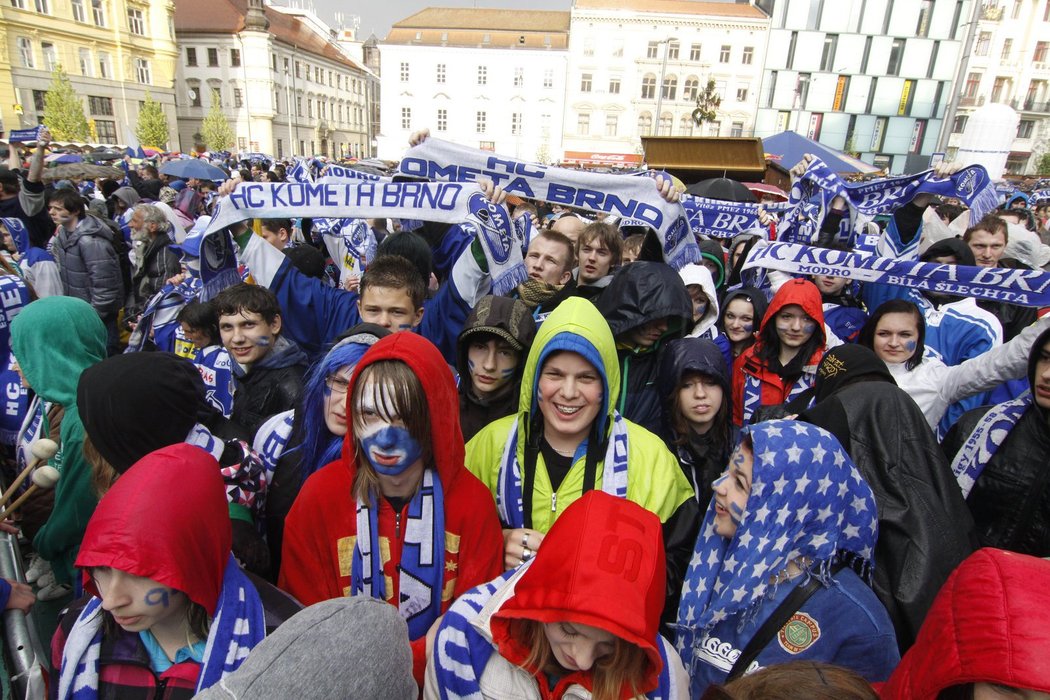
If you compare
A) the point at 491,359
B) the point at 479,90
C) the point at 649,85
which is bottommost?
the point at 491,359

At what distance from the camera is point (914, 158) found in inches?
952

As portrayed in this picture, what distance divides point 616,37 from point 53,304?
55.6m

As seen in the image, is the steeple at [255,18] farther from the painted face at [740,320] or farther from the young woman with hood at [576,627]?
the young woman with hood at [576,627]

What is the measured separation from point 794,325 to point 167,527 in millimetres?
3067

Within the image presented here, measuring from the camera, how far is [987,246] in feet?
14.3

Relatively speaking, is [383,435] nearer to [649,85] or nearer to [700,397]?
[700,397]

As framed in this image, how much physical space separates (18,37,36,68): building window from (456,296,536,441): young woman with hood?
48.9 metres

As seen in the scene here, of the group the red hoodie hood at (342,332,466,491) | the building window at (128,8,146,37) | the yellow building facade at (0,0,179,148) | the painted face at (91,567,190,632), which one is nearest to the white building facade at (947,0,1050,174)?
the red hoodie hood at (342,332,466,491)

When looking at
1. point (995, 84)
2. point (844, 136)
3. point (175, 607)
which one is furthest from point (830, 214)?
point (995, 84)

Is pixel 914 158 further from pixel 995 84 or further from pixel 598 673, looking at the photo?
pixel 995 84

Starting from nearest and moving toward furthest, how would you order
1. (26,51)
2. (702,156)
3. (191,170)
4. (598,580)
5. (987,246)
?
(598,580)
(987,246)
(702,156)
(191,170)
(26,51)

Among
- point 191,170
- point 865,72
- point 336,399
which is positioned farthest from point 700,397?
point 865,72

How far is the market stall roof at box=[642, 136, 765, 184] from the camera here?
9.81 meters

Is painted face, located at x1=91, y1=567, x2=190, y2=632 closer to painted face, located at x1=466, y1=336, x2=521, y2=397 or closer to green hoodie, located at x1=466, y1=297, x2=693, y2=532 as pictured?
green hoodie, located at x1=466, y1=297, x2=693, y2=532
